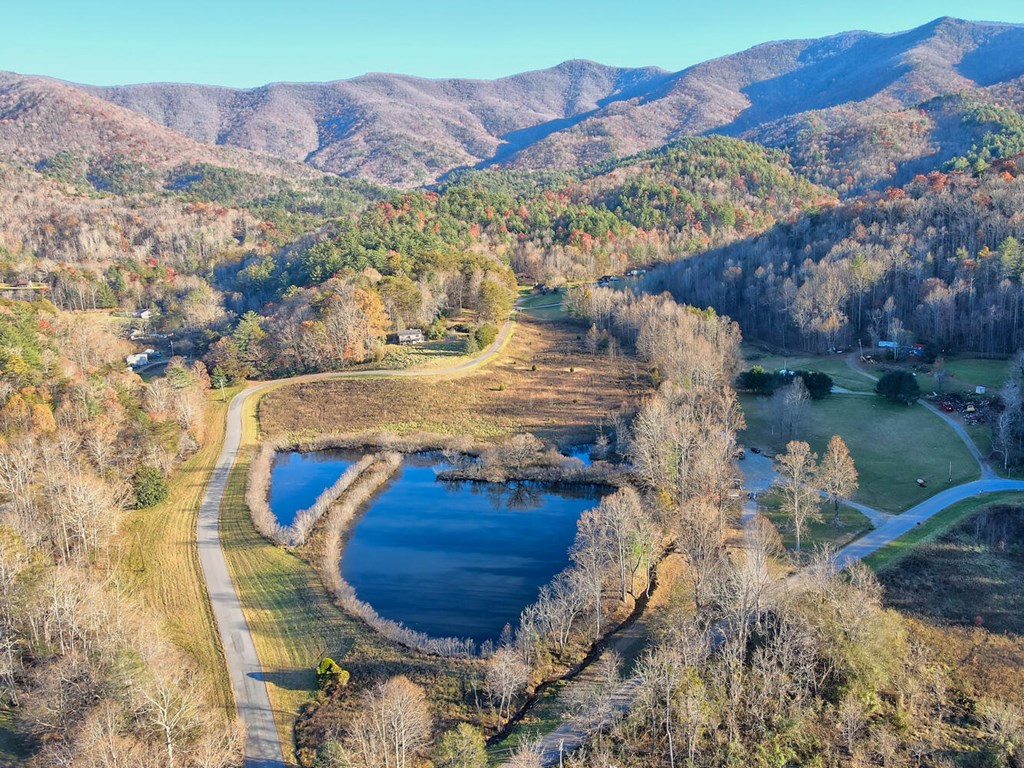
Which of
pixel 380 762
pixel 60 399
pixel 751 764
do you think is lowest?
pixel 751 764

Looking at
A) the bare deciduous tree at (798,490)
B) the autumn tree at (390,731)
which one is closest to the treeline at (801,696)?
the autumn tree at (390,731)

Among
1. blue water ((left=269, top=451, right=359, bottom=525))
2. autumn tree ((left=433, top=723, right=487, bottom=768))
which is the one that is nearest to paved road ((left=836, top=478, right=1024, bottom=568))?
autumn tree ((left=433, top=723, right=487, bottom=768))

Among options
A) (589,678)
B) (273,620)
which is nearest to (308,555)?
(273,620)

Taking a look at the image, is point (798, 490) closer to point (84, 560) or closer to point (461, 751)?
point (461, 751)

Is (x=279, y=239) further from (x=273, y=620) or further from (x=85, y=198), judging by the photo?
(x=273, y=620)

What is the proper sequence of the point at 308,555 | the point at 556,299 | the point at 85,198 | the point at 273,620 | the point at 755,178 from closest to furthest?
the point at 273,620, the point at 308,555, the point at 556,299, the point at 755,178, the point at 85,198

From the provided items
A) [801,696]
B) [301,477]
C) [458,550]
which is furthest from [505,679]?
[301,477]

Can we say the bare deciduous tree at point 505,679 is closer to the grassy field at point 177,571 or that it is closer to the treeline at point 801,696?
the treeline at point 801,696
